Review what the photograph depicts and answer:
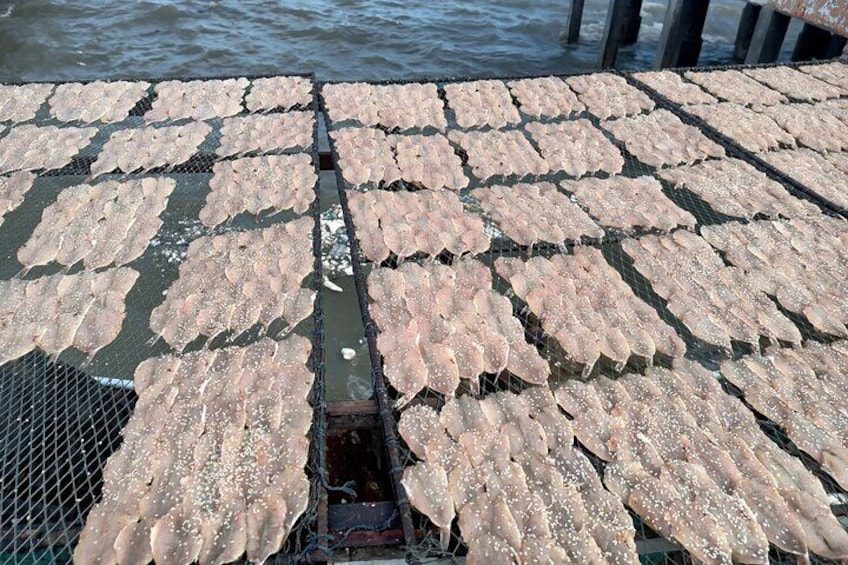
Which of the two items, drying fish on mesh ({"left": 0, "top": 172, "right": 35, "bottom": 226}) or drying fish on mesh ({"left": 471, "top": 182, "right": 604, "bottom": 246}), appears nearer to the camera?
drying fish on mesh ({"left": 471, "top": 182, "right": 604, "bottom": 246})

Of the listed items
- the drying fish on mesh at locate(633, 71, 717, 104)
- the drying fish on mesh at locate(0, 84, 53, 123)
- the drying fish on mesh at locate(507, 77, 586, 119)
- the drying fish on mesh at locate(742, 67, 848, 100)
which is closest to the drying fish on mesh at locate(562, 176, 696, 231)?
the drying fish on mesh at locate(507, 77, 586, 119)

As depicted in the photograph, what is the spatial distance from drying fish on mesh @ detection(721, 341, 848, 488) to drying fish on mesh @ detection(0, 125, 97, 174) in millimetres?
6761

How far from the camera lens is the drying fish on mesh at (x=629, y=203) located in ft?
17.6

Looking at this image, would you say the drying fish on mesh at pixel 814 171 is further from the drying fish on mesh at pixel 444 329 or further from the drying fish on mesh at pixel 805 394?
the drying fish on mesh at pixel 444 329

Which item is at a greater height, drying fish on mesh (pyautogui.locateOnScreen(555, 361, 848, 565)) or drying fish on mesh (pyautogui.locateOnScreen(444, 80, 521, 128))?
drying fish on mesh (pyautogui.locateOnScreen(444, 80, 521, 128))

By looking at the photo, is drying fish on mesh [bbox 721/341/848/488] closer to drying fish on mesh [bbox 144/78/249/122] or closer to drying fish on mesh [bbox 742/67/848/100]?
drying fish on mesh [bbox 742/67/848/100]

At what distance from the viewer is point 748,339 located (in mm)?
4230

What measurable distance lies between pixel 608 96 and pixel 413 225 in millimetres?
4008

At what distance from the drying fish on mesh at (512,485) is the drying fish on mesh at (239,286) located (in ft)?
4.91

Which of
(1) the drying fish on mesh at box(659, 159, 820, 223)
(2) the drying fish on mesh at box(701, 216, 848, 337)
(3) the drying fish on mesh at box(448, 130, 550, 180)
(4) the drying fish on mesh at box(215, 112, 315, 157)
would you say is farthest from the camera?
(4) the drying fish on mesh at box(215, 112, 315, 157)

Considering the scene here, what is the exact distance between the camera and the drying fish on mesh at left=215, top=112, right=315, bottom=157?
630 centimetres

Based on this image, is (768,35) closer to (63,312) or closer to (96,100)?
(96,100)

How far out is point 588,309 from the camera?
173 inches

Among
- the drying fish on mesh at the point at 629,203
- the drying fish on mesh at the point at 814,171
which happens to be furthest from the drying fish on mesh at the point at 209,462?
the drying fish on mesh at the point at 814,171
